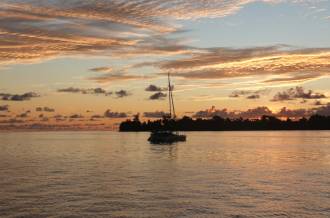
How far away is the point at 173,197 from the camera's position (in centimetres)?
5066

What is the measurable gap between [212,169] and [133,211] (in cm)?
4193

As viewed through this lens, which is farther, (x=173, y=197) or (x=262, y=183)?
(x=262, y=183)

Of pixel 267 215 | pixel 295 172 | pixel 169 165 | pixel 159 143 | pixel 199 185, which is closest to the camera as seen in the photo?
pixel 267 215

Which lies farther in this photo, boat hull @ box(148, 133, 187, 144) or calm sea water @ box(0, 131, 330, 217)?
boat hull @ box(148, 133, 187, 144)

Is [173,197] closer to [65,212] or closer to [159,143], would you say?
[65,212]

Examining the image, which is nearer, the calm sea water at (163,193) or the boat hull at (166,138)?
the calm sea water at (163,193)

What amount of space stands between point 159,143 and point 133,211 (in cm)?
14798

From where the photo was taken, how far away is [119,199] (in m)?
49.2

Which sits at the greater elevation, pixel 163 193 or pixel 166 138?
pixel 166 138

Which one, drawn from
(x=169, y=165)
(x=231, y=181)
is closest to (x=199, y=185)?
(x=231, y=181)

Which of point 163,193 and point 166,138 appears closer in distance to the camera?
point 163,193

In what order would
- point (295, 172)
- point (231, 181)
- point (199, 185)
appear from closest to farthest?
1. point (199, 185)
2. point (231, 181)
3. point (295, 172)

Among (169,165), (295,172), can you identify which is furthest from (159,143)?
(295,172)

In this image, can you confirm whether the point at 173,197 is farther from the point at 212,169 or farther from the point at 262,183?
the point at 212,169
